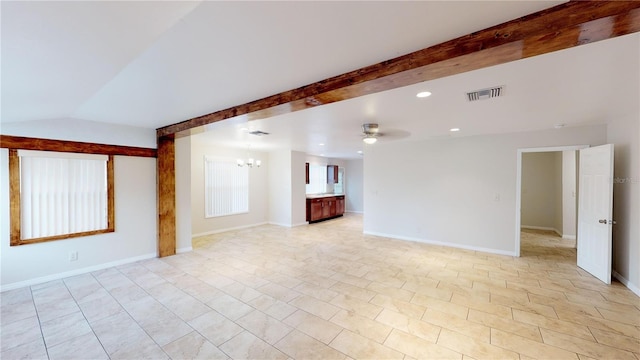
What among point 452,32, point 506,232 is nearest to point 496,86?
point 452,32

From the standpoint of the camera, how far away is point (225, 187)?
708cm

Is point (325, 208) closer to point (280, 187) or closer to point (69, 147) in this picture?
point (280, 187)

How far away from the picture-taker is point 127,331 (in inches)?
96.0

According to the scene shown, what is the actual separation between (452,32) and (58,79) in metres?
3.05

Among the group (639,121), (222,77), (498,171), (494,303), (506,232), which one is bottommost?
(494,303)

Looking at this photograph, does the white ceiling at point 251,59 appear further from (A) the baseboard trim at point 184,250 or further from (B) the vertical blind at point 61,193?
(A) the baseboard trim at point 184,250

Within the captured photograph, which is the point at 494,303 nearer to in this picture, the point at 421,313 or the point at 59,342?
the point at 421,313

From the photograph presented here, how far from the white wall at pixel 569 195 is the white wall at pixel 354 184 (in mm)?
6379

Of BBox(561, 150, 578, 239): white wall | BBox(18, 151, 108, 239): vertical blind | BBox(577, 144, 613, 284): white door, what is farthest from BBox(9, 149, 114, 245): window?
BBox(561, 150, 578, 239): white wall

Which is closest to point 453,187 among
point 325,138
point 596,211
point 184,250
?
point 596,211

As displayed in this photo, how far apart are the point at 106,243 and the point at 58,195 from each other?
1.01 meters

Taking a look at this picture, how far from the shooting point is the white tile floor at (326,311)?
7.17 ft

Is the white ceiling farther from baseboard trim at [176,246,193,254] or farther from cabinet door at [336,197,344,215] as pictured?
cabinet door at [336,197,344,215]

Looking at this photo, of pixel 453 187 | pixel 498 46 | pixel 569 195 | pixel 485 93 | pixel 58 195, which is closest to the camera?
pixel 498 46
